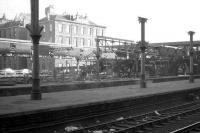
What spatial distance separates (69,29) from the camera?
65.4 meters

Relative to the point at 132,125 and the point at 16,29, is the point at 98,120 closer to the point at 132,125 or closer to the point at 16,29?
the point at 132,125

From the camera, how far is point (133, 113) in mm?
13180

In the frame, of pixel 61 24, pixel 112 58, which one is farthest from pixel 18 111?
pixel 61 24

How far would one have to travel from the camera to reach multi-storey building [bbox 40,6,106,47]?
203 ft

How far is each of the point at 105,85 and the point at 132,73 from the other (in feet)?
41.9

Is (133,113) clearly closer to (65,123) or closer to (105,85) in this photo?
(65,123)

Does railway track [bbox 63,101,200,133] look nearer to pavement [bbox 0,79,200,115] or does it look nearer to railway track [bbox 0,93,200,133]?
railway track [bbox 0,93,200,133]

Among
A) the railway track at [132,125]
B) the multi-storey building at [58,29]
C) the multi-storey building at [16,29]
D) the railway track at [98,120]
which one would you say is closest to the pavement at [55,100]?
the railway track at [98,120]

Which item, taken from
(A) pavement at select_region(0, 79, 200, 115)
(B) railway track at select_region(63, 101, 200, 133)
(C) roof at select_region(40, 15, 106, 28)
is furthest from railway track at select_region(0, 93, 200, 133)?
(C) roof at select_region(40, 15, 106, 28)

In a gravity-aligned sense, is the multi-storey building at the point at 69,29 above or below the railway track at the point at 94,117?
above

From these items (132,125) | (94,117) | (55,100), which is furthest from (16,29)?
(132,125)

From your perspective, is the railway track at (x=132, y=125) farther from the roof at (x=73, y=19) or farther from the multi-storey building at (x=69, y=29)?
the roof at (x=73, y=19)

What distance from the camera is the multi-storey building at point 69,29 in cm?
6191

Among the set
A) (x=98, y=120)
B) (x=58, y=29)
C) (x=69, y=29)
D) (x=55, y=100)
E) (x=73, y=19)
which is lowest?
(x=98, y=120)
